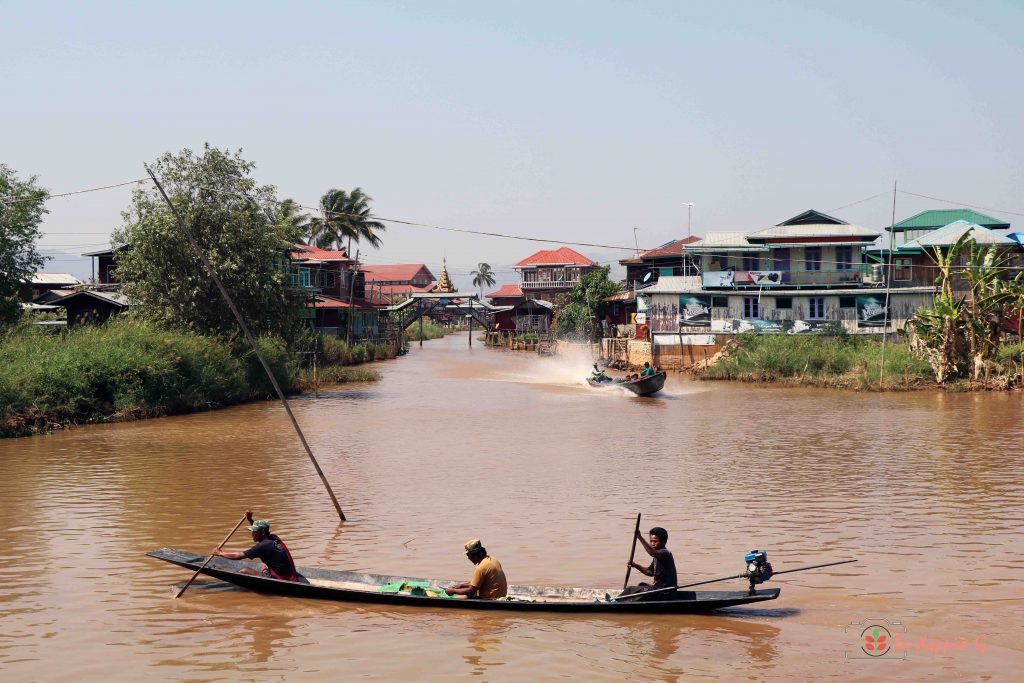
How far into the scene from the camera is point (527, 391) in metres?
42.2

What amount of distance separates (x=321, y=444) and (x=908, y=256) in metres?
36.6

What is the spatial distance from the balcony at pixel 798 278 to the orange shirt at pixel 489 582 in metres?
40.2

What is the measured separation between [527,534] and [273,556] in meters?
4.76

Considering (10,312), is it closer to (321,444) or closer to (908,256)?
(321,444)

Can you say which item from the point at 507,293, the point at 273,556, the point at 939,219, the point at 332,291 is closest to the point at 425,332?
the point at 507,293

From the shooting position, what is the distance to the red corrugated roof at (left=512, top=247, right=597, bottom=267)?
9594 centimetres

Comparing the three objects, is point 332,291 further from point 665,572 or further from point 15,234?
point 665,572

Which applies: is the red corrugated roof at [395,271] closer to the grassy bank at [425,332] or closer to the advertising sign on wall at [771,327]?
the grassy bank at [425,332]

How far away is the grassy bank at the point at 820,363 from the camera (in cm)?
3856


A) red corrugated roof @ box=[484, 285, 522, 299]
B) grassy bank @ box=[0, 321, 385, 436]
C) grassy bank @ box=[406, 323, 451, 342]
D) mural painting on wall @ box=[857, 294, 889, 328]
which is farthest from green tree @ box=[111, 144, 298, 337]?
red corrugated roof @ box=[484, 285, 522, 299]

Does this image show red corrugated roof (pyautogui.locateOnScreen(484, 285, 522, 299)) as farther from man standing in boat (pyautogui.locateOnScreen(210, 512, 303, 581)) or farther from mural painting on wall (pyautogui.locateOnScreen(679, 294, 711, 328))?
man standing in boat (pyautogui.locateOnScreen(210, 512, 303, 581))

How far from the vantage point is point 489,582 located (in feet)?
36.6

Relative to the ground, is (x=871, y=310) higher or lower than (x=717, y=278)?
lower

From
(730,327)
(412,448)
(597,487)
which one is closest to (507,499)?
(597,487)
